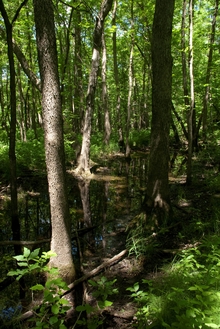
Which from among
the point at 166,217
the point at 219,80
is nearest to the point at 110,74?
the point at 219,80

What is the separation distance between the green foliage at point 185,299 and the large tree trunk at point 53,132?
1377 mm

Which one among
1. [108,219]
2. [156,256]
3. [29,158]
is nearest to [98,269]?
[156,256]

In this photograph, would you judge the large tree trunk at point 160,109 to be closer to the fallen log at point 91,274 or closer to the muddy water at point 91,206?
the fallen log at point 91,274

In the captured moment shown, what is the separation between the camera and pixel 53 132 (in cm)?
354

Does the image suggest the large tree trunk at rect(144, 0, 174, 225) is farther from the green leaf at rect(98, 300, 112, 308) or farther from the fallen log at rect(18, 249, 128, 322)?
the green leaf at rect(98, 300, 112, 308)

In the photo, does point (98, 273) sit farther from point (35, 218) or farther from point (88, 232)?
point (35, 218)

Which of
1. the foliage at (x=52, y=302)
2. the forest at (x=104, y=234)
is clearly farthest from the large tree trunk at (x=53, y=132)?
the foliage at (x=52, y=302)

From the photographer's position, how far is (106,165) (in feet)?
46.0

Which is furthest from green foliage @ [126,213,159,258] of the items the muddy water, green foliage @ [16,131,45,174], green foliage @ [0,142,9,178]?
green foliage @ [16,131,45,174]

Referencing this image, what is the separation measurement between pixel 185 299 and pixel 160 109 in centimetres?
358

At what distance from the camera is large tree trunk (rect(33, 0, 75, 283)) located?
3359 millimetres

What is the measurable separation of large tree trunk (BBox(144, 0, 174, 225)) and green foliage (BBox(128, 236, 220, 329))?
1571 mm

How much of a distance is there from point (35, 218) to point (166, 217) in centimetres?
365

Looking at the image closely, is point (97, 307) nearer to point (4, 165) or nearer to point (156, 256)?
point (156, 256)
